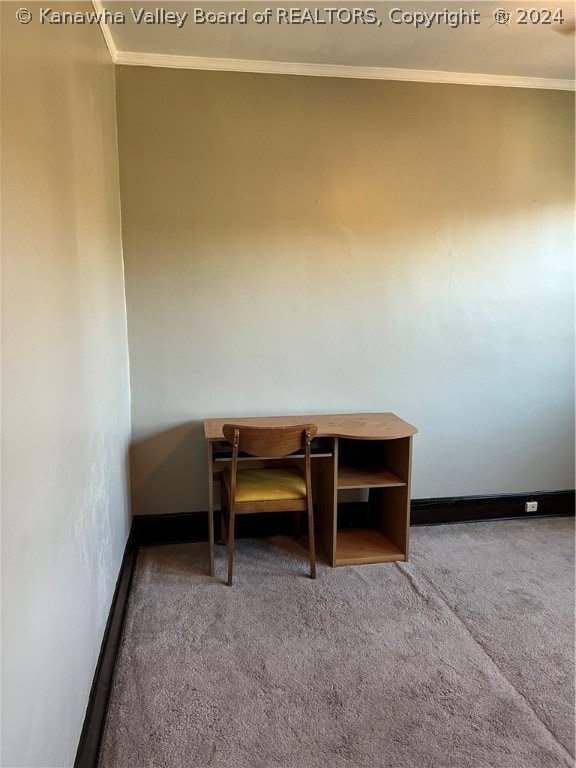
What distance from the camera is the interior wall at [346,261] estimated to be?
2.60 m

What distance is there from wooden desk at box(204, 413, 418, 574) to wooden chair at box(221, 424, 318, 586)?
12cm

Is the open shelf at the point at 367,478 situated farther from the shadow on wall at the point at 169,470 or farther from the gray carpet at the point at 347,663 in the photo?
the shadow on wall at the point at 169,470

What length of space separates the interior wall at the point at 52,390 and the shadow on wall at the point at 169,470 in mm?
686

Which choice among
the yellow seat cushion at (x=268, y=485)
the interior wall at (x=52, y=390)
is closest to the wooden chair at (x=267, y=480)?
the yellow seat cushion at (x=268, y=485)

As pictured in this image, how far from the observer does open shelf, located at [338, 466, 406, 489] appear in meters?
2.54

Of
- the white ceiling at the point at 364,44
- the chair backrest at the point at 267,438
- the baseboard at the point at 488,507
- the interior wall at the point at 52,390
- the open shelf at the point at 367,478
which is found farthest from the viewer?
the baseboard at the point at 488,507

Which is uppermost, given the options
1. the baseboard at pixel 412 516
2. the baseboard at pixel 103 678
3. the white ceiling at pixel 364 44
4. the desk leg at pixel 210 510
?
the white ceiling at pixel 364 44

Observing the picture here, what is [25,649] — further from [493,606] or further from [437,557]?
[437,557]

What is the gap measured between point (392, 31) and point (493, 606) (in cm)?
267

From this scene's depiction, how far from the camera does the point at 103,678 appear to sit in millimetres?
1708

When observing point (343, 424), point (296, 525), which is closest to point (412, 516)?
point (296, 525)

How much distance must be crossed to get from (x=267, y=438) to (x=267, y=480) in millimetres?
389

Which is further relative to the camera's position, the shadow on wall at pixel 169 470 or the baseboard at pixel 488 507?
the baseboard at pixel 488 507

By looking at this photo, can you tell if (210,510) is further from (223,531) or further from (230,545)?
(223,531)
